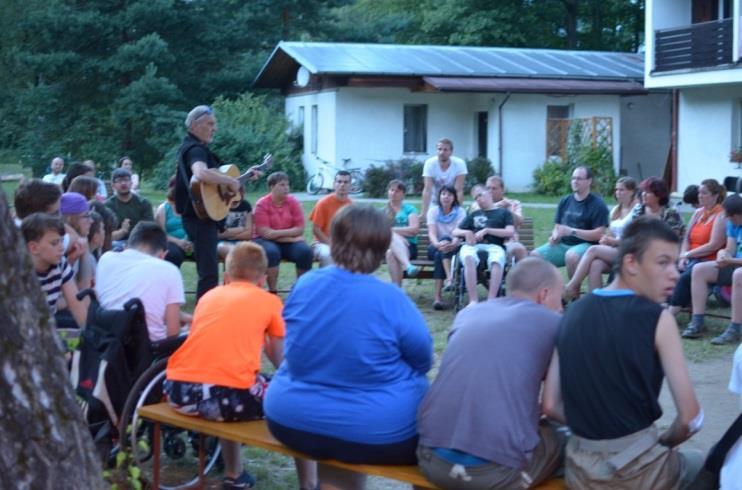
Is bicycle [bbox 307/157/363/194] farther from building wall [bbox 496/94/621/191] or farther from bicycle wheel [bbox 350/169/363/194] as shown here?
building wall [bbox 496/94/621/191]

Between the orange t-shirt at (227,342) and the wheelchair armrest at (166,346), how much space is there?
44cm

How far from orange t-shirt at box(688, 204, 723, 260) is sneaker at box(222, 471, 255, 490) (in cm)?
588

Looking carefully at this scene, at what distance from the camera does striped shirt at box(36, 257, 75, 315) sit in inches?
252

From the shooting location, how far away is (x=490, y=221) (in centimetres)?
1157

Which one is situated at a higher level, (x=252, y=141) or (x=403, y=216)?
(x=252, y=141)

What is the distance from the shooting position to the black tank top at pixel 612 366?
3994 millimetres

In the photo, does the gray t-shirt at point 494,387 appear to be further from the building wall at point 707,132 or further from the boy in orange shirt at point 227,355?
the building wall at point 707,132

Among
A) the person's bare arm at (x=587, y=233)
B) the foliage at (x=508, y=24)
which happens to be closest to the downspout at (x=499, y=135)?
the foliage at (x=508, y=24)

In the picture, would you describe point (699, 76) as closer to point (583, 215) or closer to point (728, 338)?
point (583, 215)

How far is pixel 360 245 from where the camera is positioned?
14.9 ft

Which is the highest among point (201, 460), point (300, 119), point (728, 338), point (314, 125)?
point (300, 119)

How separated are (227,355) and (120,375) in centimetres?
76

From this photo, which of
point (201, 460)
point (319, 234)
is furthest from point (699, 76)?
point (201, 460)

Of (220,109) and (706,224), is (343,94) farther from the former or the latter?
(706,224)
